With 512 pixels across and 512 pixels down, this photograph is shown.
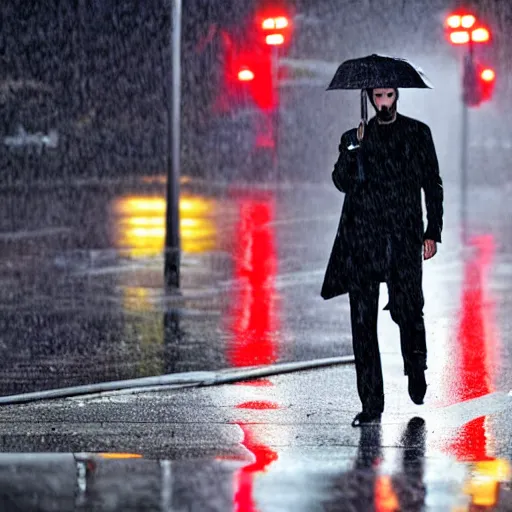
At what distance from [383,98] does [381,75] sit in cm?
14

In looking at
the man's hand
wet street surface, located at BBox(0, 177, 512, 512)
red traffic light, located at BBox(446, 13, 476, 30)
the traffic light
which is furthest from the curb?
red traffic light, located at BBox(446, 13, 476, 30)

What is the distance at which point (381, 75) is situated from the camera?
726 cm

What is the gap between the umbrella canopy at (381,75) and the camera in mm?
7246

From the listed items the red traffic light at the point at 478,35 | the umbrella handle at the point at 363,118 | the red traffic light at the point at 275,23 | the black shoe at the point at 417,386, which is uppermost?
the red traffic light at the point at 275,23

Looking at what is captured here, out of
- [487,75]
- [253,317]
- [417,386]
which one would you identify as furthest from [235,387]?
[487,75]

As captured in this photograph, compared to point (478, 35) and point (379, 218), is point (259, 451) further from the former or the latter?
point (478, 35)

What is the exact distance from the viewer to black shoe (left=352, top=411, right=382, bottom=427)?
7.26 metres

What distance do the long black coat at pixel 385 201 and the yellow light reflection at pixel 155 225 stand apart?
9.85 meters

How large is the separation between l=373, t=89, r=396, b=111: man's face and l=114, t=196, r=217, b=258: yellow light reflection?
32.5ft

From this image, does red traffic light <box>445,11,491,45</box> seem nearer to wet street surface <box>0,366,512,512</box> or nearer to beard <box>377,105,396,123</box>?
wet street surface <box>0,366,512,512</box>

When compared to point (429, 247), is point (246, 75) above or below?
above

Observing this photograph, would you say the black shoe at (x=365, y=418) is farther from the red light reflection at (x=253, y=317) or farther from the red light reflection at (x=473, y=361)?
the red light reflection at (x=253, y=317)

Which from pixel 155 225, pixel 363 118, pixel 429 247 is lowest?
pixel 155 225

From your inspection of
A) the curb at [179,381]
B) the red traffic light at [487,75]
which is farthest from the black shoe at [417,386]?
the red traffic light at [487,75]
